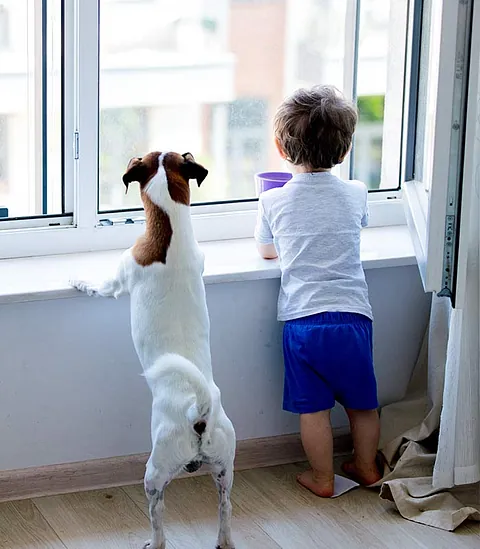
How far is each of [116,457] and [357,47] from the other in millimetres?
1231

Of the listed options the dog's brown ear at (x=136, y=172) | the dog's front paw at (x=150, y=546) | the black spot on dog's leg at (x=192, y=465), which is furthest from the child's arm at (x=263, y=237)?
Result: the dog's front paw at (x=150, y=546)

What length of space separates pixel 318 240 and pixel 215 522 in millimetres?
686

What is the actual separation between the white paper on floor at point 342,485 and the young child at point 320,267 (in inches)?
0.8

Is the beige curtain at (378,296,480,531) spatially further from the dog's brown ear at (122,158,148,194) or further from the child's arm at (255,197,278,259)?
the dog's brown ear at (122,158,148,194)

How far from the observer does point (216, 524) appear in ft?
7.91

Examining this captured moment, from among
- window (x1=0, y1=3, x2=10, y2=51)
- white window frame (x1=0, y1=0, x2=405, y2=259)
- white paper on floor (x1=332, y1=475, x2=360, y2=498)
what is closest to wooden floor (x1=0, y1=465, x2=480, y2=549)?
white paper on floor (x1=332, y1=475, x2=360, y2=498)

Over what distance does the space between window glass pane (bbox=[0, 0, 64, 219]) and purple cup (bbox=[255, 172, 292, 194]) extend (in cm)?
49

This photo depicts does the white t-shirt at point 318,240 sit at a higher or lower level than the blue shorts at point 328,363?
higher

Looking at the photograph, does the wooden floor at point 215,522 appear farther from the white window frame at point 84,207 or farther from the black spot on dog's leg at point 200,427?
the white window frame at point 84,207

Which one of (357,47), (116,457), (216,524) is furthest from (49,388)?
(357,47)

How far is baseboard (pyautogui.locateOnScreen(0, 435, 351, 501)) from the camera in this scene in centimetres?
246

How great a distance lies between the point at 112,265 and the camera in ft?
8.30

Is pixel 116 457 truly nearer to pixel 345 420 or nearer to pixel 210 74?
pixel 345 420

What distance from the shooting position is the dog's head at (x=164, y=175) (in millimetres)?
2186
